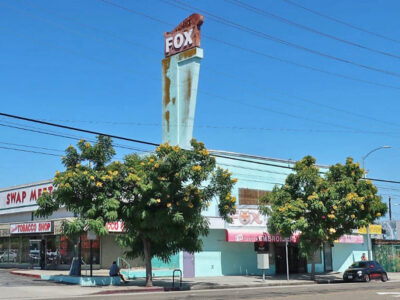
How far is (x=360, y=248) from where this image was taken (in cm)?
4450

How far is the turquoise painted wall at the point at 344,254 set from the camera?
42438 mm

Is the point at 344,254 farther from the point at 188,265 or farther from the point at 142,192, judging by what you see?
the point at 142,192

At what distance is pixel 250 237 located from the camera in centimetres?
3453

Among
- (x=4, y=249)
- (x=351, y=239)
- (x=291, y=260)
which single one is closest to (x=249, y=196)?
(x=291, y=260)

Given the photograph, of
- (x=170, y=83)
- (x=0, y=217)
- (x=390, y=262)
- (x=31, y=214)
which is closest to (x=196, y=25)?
(x=170, y=83)

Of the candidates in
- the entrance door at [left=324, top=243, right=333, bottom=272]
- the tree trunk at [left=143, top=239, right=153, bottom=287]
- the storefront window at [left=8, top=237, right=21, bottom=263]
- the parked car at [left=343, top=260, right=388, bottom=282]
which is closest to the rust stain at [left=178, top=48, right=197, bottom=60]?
the tree trunk at [left=143, top=239, right=153, bottom=287]

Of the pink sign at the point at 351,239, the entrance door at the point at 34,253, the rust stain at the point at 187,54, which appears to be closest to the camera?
the rust stain at the point at 187,54

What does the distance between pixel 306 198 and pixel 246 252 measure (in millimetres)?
6461

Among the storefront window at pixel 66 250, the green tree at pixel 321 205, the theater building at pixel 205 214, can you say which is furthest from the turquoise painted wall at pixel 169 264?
the green tree at pixel 321 205

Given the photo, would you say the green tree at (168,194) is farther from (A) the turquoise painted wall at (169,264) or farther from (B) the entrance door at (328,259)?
(B) the entrance door at (328,259)

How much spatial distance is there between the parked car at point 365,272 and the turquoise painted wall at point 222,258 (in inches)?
271

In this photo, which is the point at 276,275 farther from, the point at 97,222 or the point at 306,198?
the point at 97,222

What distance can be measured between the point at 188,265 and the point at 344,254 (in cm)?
1614


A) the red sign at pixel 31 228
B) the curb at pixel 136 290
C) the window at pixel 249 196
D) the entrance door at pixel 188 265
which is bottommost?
Answer: the curb at pixel 136 290
